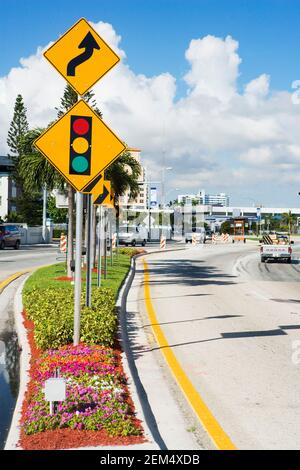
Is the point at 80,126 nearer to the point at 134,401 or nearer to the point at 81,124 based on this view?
the point at 81,124

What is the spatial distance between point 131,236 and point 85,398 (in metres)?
51.0

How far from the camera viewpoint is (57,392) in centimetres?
552

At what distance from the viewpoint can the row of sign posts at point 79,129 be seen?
307 inches

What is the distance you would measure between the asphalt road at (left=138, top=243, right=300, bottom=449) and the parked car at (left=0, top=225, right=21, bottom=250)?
2578cm

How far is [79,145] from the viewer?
7.89m

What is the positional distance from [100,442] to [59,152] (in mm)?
3934

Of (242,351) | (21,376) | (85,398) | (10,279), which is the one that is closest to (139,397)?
(85,398)

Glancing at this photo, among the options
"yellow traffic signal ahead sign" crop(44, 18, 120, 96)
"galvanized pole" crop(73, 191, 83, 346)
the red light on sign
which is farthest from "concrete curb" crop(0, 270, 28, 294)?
"yellow traffic signal ahead sign" crop(44, 18, 120, 96)

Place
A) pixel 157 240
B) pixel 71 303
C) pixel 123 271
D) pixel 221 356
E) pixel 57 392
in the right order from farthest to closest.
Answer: pixel 157 240
pixel 123 271
pixel 71 303
pixel 221 356
pixel 57 392

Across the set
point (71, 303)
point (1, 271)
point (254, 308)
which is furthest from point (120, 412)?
point (1, 271)

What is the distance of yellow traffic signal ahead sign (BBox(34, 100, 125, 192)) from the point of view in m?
7.77

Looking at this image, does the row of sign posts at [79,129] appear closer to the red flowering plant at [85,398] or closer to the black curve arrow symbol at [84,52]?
the black curve arrow symbol at [84,52]

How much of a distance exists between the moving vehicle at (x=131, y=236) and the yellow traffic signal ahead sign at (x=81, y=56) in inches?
1918

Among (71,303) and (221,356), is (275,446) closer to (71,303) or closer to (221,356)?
(221,356)
